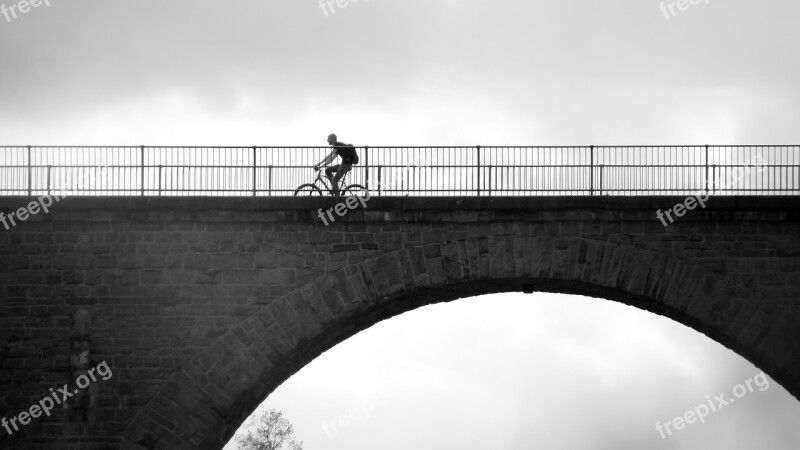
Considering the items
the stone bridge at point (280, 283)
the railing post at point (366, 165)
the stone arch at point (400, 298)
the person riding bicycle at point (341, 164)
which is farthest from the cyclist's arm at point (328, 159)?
the stone arch at point (400, 298)

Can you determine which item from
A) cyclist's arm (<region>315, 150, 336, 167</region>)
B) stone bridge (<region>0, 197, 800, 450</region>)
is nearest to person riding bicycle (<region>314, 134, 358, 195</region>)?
cyclist's arm (<region>315, 150, 336, 167</region>)

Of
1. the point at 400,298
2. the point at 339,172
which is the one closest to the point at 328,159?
the point at 339,172

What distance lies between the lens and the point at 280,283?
1986 cm

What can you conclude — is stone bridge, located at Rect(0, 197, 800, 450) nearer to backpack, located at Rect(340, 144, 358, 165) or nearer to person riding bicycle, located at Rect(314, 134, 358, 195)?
person riding bicycle, located at Rect(314, 134, 358, 195)

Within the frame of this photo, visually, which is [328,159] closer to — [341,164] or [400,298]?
[341,164]

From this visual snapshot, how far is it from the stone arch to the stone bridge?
2cm

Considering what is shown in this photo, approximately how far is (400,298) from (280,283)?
1698 mm

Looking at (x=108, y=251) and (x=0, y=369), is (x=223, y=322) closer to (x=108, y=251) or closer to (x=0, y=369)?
(x=108, y=251)

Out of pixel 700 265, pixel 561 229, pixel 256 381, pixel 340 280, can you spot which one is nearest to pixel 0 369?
pixel 256 381

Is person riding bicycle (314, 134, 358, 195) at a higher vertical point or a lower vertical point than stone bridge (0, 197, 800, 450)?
higher

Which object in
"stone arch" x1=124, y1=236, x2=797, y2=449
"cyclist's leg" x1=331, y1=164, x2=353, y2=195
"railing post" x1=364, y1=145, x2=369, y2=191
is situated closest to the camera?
"stone arch" x1=124, y1=236, x2=797, y2=449

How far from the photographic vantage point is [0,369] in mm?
20000

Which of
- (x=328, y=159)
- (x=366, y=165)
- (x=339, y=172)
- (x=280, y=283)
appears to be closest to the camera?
(x=280, y=283)

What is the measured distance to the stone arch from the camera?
19641 millimetres
